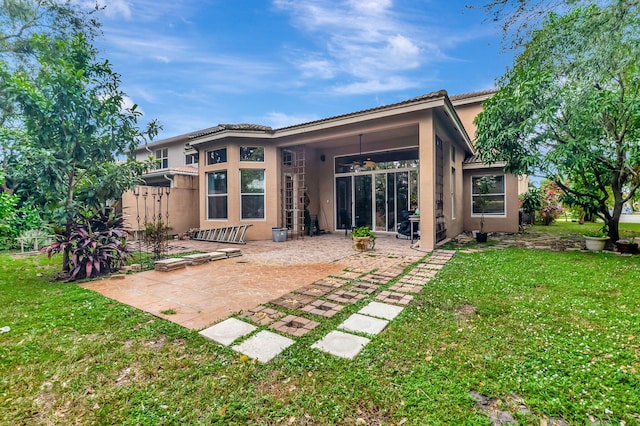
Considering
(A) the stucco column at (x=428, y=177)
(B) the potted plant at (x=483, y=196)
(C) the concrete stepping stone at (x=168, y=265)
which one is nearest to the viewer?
(C) the concrete stepping stone at (x=168, y=265)

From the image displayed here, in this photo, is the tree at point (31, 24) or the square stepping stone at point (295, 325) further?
the tree at point (31, 24)

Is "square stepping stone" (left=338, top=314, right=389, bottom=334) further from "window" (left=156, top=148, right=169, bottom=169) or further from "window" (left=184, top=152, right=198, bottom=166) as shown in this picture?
"window" (left=156, top=148, right=169, bottom=169)

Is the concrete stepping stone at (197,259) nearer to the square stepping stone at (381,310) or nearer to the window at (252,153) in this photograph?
the square stepping stone at (381,310)

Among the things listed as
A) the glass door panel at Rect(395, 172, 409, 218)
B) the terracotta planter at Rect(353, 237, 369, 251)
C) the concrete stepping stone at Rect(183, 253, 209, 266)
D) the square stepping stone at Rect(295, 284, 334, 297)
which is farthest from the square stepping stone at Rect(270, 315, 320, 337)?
the glass door panel at Rect(395, 172, 409, 218)

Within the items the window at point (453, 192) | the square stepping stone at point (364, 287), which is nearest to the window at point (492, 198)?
the window at point (453, 192)

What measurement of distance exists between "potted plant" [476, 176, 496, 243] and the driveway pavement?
305 cm

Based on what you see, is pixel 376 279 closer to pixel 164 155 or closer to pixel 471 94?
pixel 471 94

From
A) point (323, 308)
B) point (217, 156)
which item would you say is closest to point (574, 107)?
point (323, 308)

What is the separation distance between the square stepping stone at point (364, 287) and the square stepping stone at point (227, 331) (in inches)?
73.6

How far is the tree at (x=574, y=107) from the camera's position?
17.3ft

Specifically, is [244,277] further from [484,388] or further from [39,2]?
[39,2]

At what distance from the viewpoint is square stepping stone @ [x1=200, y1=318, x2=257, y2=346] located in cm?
295

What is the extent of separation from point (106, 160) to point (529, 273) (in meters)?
8.57

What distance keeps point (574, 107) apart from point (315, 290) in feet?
23.3
